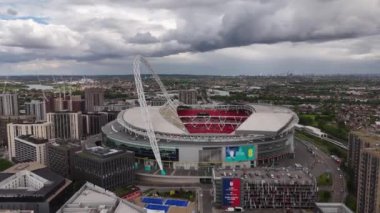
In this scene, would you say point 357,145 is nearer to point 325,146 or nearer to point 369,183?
point 369,183

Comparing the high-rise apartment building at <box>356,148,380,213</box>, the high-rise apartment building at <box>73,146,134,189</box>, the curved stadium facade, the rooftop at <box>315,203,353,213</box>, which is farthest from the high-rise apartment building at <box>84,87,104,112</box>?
the high-rise apartment building at <box>356,148,380,213</box>

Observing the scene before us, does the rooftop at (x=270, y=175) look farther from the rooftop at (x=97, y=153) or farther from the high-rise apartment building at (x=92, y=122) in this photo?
the high-rise apartment building at (x=92, y=122)

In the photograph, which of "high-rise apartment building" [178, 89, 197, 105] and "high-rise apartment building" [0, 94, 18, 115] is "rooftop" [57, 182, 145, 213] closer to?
"high-rise apartment building" [0, 94, 18, 115]

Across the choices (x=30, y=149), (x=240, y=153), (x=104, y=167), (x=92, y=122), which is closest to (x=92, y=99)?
(x=92, y=122)

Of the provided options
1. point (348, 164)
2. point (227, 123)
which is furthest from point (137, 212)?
point (227, 123)

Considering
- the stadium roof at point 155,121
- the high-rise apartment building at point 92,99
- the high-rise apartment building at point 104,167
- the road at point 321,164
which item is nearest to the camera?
the high-rise apartment building at point 104,167

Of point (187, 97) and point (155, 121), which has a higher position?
point (187, 97)

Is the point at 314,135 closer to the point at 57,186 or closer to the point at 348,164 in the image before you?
the point at 348,164

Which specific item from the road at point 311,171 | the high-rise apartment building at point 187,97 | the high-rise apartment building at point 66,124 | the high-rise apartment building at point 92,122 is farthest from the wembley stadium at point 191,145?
the high-rise apartment building at point 187,97
